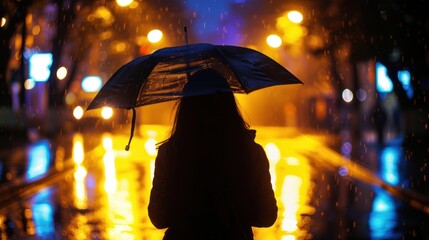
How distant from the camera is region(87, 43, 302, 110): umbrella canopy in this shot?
403cm

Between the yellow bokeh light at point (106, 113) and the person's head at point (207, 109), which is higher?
the person's head at point (207, 109)

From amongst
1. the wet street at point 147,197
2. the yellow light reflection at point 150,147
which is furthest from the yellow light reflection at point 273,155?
the yellow light reflection at point 150,147

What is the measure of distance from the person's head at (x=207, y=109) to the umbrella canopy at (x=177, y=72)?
1.76 ft

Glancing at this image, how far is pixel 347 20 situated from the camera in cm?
2667

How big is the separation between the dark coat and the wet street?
60 cm

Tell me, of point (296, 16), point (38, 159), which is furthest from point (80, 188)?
point (296, 16)

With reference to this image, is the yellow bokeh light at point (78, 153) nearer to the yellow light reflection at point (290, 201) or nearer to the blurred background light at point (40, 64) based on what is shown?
the yellow light reflection at point (290, 201)

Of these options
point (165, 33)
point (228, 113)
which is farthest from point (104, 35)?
point (228, 113)

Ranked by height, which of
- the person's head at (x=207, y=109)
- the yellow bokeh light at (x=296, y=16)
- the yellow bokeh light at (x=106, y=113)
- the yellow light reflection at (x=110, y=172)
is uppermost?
the yellow bokeh light at (x=296, y=16)

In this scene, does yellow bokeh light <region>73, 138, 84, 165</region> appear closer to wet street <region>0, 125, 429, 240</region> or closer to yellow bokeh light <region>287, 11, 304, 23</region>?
wet street <region>0, 125, 429, 240</region>

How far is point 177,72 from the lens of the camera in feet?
13.8

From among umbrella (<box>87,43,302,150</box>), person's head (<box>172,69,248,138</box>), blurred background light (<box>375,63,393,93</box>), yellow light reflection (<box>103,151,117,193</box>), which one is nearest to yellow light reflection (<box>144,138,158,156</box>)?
yellow light reflection (<box>103,151,117,193</box>)

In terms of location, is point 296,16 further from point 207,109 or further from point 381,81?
point 207,109

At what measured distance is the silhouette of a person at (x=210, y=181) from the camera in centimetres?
324
